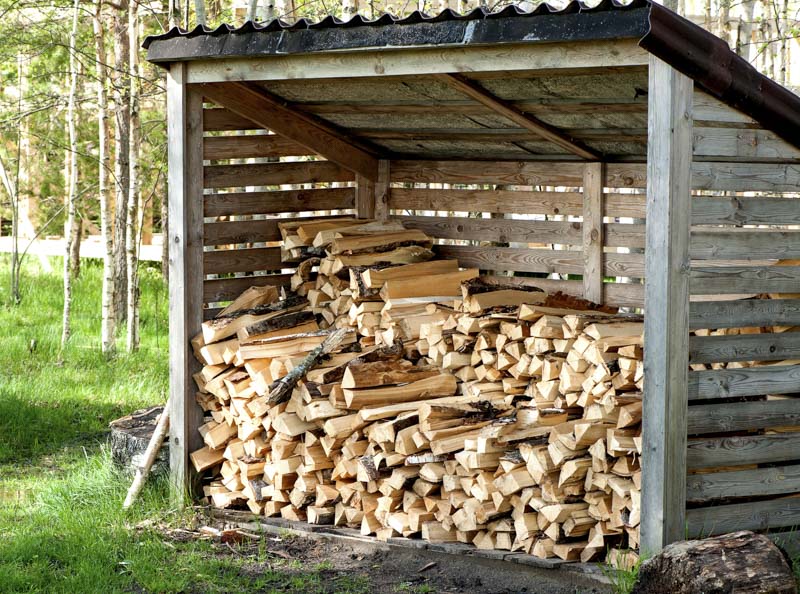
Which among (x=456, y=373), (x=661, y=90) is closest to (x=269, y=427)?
(x=456, y=373)

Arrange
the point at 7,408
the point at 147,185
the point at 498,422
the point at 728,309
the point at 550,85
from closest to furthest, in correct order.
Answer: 1. the point at 728,309
2. the point at 550,85
3. the point at 498,422
4. the point at 7,408
5. the point at 147,185

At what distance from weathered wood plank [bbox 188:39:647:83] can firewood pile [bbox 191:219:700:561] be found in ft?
4.16

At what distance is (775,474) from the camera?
16.1 ft

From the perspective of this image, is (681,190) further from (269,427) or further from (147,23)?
(147,23)

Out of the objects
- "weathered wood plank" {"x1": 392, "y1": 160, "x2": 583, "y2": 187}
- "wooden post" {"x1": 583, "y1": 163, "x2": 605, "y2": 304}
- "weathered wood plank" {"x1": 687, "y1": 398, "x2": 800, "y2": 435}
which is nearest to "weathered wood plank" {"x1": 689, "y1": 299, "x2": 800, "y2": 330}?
"weathered wood plank" {"x1": 687, "y1": 398, "x2": 800, "y2": 435}

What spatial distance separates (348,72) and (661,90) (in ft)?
5.70

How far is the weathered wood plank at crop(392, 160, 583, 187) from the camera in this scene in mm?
6590

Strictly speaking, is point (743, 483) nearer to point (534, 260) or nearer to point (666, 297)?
point (666, 297)

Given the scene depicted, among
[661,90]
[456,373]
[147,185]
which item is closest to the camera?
[661,90]

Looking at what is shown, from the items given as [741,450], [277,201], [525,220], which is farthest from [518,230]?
[741,450]

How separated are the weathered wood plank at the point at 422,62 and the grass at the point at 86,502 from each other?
2.57 meters

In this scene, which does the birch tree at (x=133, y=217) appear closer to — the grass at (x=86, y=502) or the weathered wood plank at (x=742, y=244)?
the grass at (x=86, y=502)

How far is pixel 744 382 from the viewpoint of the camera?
479 cm

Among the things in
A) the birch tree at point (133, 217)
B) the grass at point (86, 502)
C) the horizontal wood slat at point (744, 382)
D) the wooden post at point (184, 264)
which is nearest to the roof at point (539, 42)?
the wooden post at point (184, 264)
